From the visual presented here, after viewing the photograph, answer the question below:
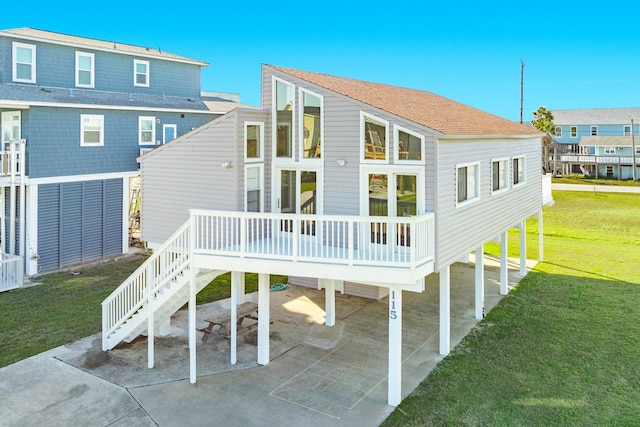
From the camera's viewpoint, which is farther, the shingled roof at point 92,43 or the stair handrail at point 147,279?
the shingled roof at point 92,43

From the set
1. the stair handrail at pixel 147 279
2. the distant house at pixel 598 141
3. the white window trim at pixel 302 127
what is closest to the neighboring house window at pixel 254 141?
the white window trim at pixel 302 127

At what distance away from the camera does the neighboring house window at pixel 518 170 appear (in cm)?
1609

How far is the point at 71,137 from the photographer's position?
19984 mm

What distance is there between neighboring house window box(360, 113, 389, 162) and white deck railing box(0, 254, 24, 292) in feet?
44.2

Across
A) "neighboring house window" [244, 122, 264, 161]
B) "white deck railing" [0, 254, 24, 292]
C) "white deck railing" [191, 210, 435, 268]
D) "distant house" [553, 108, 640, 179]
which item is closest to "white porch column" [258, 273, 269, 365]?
"white deck railing" [191, 210, 435, 268]

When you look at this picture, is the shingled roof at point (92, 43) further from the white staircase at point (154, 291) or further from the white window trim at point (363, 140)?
the white window trim at point (363, 140)

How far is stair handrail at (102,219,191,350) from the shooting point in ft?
35.2

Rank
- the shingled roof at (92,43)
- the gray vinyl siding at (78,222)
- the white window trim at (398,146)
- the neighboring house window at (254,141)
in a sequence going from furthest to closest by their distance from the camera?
the shingled roof at (92,43) → the gray vinyl siding at (78,222) → the neighboring house window at (254,141) → the white window trim at (398,146)

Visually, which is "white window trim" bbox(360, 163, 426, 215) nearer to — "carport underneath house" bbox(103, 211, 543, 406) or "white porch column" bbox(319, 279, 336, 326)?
"carport underneath house" bbox(103, 211, 543, 406)

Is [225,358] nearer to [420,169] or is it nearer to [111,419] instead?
[111,419]

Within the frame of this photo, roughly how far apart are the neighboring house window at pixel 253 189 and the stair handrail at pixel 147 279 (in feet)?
5.13

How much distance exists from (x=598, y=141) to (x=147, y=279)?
66164mm

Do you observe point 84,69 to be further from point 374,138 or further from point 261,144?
point 374,138

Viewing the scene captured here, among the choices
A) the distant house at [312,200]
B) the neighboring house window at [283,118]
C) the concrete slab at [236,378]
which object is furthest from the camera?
the neighboring house window at [283,118]
